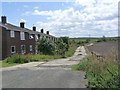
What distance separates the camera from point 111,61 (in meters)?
14.7

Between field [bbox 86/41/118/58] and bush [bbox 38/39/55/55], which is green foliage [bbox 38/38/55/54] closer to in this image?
bush [bbox 38/39/55/55]

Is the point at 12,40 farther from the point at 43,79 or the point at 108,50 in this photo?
the point at 43,79

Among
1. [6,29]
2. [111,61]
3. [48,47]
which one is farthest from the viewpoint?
[48,47]

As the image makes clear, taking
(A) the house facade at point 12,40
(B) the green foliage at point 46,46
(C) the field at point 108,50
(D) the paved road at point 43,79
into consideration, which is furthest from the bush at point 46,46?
(D) the paved road at point 43,79

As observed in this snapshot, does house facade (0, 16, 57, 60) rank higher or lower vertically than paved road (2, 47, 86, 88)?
higher

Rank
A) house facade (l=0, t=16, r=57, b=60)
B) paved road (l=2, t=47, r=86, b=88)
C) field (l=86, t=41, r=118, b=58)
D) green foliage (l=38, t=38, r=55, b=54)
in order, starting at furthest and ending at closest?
green foliage (l=38, t=38, r=55, b=54)
house facade (l=0, t=16, r=57, b=60)
field (l=86, t=41, r=118, b=58)
paved road (l=2, t=47, r=86, b=88)

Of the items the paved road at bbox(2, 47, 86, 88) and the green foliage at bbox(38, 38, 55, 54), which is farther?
the green foliage at bbox(38, 38, 55, 54)

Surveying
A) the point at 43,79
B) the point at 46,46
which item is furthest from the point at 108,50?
the point at 46,46

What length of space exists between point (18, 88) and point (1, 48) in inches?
1402

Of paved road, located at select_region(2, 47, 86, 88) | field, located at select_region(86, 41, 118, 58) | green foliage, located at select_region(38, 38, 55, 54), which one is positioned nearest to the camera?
paved road, located at select_region(2, 47, 86, 88)

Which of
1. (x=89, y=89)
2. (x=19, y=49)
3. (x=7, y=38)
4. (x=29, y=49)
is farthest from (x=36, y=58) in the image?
(x=89, y=89)

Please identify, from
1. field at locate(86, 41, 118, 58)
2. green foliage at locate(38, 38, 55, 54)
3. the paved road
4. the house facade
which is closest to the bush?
green foliage at locate(38, 38, 55, 54)

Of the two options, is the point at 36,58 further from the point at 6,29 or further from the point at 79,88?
the point at 79,88

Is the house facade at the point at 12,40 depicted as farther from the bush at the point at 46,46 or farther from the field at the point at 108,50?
the field at the point at 108,50
